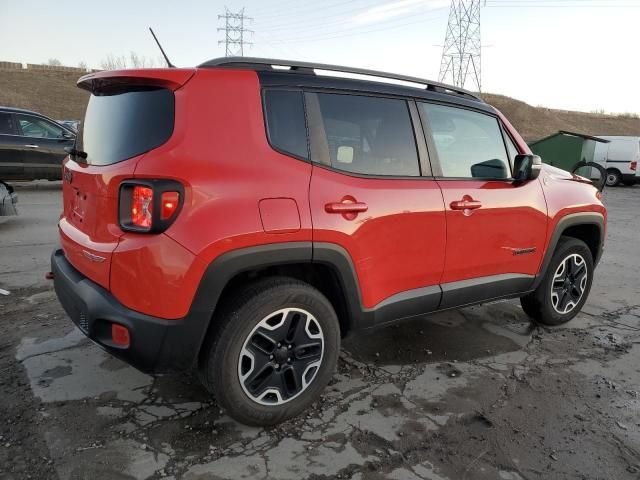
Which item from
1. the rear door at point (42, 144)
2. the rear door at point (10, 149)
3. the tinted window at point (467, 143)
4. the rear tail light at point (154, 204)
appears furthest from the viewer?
the rear door at point (42, 144)

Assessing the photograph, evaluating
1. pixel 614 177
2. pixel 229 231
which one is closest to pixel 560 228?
pixel 229 231

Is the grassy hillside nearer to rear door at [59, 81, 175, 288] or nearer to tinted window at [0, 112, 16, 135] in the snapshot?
tinted window at [0, 112, 16, 135]

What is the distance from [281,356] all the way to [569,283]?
2838 millimetres

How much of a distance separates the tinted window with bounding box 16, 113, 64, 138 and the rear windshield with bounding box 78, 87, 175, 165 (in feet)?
31.5

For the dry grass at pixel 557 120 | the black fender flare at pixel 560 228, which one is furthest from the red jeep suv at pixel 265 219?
the dry grass at pixel 557 120

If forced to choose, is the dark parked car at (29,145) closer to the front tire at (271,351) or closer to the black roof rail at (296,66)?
the black roof rail at (296,66)

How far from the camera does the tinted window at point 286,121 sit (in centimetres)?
248

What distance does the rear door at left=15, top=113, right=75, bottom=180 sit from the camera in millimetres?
10664

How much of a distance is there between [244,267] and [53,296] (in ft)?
9.45

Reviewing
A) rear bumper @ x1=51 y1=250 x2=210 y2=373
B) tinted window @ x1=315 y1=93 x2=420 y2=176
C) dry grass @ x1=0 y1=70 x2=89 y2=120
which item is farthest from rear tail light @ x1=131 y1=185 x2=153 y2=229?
dry grass @ x1=0 y1=70 x2=89 y2=120

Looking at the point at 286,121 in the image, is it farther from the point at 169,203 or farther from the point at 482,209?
the point at 482,209

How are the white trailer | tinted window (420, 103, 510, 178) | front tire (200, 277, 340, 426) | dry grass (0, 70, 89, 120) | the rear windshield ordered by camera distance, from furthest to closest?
dry grass (0, 70, 89, 120) → the white trailer → tinted window (420, 103, 510, 178) → front tire (200, 277, 340, 426) → the rear windshield

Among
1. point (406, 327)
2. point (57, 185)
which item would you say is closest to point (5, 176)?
point (57, 185)

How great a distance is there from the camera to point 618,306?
16.0ft
